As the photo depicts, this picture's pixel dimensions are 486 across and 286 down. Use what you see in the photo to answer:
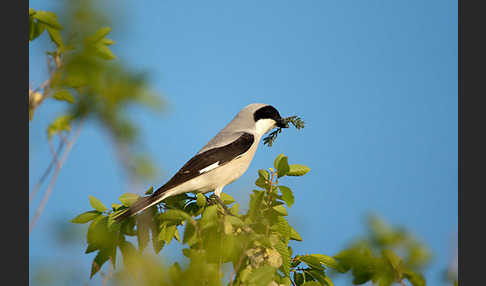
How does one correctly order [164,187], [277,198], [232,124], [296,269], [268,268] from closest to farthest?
[268,268] < [277,198] < [296,269] < [164,187] < [232,124]

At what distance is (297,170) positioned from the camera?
8.08 ft

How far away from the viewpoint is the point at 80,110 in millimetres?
1118

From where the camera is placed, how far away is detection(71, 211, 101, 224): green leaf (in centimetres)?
240

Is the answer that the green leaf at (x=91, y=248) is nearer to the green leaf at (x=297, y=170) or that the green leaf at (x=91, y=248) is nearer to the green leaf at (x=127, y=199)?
the green leaf at (x=127, y=199)

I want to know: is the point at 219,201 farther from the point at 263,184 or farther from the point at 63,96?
the point at 63,96

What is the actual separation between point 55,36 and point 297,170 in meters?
1.48

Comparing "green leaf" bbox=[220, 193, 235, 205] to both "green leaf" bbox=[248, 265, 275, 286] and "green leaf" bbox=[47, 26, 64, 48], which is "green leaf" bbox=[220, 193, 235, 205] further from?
"green leaf" bbox=[47, 26, 64, 48]

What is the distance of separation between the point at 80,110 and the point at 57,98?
41 cm

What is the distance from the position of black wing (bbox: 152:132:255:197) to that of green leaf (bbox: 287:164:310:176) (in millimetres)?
1161

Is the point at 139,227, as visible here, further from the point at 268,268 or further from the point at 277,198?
the point at 268,268

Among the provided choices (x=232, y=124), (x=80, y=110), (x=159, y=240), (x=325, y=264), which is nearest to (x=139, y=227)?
(x=159, y=240)

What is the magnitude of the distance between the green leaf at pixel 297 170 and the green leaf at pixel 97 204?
3.66 feet

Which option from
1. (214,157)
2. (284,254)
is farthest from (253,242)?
(214,157)

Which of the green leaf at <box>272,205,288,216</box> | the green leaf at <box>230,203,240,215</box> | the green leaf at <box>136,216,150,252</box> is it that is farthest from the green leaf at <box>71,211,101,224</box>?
the green leaf at <box>272,205,288,216</box>
